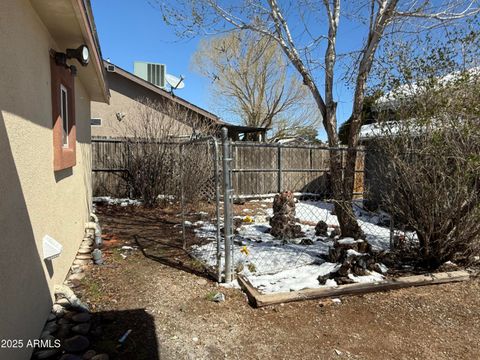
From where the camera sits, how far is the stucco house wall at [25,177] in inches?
80.0

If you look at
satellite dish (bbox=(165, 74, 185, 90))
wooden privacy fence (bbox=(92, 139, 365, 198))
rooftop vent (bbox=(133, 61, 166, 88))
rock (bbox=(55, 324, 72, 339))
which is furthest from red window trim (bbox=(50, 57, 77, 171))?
rooftop vent (bbox=(133, 61, 166, 88))

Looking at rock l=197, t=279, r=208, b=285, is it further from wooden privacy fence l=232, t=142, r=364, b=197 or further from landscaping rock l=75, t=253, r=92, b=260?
wooden privacy fence l=232, t=142, r=364, b=197

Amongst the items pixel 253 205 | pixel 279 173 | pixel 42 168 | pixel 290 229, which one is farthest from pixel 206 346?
pixel 279 173

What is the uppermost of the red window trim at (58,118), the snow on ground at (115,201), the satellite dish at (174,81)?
the satellite dish at (174,81)

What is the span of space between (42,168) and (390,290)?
12.2ft

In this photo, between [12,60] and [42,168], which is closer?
[12,60]

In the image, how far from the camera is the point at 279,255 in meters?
4.95

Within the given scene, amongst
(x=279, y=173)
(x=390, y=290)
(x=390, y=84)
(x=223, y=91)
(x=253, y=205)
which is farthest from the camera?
(x=223, y=91)

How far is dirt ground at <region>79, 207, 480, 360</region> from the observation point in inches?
103

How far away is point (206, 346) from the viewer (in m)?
2.68

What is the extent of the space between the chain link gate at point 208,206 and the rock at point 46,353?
1.83 metres

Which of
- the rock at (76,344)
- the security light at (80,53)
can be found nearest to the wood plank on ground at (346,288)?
the rock at (76,344)

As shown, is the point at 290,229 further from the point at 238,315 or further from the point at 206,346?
the point at 206,346

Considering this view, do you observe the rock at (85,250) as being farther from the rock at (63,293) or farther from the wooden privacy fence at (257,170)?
the wooden privacy fence at (257,170)
